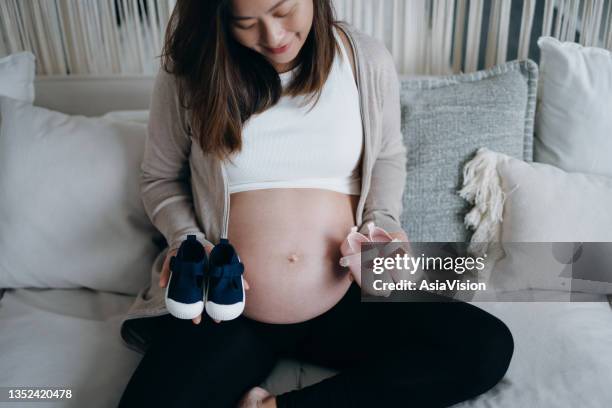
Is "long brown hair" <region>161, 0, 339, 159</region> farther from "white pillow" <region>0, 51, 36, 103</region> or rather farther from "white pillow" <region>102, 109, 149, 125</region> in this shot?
"white pillow" <region>0, 51, 36, 103</region>

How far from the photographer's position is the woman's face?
2.64ft

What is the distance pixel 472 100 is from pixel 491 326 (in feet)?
1.74

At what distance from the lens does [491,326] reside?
3.07 ft

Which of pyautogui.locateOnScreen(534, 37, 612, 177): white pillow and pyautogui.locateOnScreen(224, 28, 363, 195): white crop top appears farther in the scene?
pyautogui.locateOnScreen(534, 37, 612, 177): white pillow

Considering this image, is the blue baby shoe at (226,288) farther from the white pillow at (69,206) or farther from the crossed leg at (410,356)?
the white pillow at (69,206)

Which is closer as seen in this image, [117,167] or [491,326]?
[491,326]

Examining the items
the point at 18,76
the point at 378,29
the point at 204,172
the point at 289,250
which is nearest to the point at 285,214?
the point at 289,250

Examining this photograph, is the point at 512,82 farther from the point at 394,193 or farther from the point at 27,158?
the point at 27,158

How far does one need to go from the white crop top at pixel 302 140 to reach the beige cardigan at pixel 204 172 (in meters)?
0.03

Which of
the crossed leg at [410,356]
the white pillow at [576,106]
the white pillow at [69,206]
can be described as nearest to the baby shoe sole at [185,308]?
the crossed leg at [410,356]

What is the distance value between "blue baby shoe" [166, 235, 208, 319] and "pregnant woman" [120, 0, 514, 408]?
42 mm

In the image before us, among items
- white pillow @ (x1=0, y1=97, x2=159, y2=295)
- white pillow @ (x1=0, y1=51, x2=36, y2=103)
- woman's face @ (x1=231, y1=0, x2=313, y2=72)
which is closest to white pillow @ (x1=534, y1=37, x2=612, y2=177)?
woman's face @ (x1=231, y1=0, x2=313, y2=72)

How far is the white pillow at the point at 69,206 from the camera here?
114 centimetres

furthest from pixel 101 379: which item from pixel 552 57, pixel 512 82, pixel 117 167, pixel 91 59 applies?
pixel 552 57
